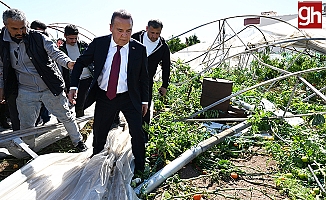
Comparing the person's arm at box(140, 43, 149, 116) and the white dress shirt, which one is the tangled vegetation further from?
the white dress shirt

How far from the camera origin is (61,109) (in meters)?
3.09

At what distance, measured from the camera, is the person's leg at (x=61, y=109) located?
302 centimetres

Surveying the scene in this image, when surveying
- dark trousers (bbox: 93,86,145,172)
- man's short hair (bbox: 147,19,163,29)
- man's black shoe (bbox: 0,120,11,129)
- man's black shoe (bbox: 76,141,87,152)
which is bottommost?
man's black shoe (bbox: 76,141,87,152)

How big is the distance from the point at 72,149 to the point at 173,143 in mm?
1195

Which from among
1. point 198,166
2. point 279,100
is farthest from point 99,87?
point 279,100

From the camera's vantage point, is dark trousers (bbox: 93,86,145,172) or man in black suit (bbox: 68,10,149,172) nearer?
man in black suit (bbox: 68,10,149,172)

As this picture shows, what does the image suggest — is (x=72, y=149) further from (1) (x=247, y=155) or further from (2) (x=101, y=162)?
(1) (x=247, y=155)

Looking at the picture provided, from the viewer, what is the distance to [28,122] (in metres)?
3.05

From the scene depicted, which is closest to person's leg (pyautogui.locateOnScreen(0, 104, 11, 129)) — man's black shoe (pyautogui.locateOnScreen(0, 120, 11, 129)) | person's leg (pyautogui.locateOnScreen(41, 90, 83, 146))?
man's black shoe (pyautogui.locateOnScreen(0, 120, 11, 129))

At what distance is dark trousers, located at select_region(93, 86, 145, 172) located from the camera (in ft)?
8.42

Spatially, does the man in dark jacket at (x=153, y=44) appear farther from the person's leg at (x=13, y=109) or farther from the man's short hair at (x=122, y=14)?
the person's leg at (x=13, y=109)

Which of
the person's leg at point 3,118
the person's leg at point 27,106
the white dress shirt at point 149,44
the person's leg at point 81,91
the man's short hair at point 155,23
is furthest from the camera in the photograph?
the person's leg at point 3,118

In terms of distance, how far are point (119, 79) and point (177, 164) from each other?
903mm

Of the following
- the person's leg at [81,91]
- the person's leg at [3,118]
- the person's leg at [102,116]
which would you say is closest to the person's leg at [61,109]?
the person's leg at [102,116]
